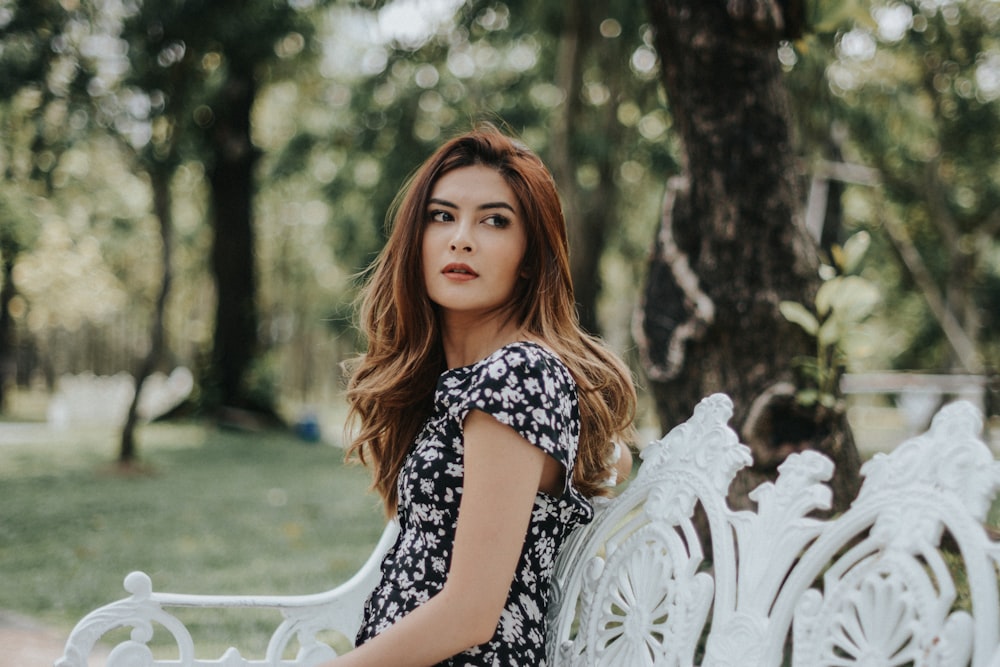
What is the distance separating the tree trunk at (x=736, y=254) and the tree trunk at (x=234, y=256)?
1336 cm

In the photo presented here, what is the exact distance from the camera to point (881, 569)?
1.42 meters

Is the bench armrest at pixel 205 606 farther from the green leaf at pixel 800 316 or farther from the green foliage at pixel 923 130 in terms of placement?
the green foliage at pixel 923 130

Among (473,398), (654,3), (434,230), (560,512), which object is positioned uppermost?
(654,3)

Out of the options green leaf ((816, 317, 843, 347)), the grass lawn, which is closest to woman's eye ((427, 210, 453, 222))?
the grass lawn

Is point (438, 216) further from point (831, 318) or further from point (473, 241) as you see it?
point (831, 318)

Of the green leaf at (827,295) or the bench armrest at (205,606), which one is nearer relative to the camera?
the bench armrest at (205,606)

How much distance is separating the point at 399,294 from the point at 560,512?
0.61 metres

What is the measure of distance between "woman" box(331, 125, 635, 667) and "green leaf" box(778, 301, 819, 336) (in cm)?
115

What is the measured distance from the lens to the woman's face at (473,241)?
2.06 metres

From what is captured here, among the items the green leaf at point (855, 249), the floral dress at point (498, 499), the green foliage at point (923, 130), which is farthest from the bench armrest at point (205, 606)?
the green foliage at point (923, 130)

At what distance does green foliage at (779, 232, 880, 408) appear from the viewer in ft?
10.4

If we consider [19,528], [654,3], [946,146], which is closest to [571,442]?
[654,3]

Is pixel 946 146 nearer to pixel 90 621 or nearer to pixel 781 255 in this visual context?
pixel 781 255

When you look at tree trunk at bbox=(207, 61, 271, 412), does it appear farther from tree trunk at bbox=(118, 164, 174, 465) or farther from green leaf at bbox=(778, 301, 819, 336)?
green leaf at bbox=(778, 301, 819, 336)
